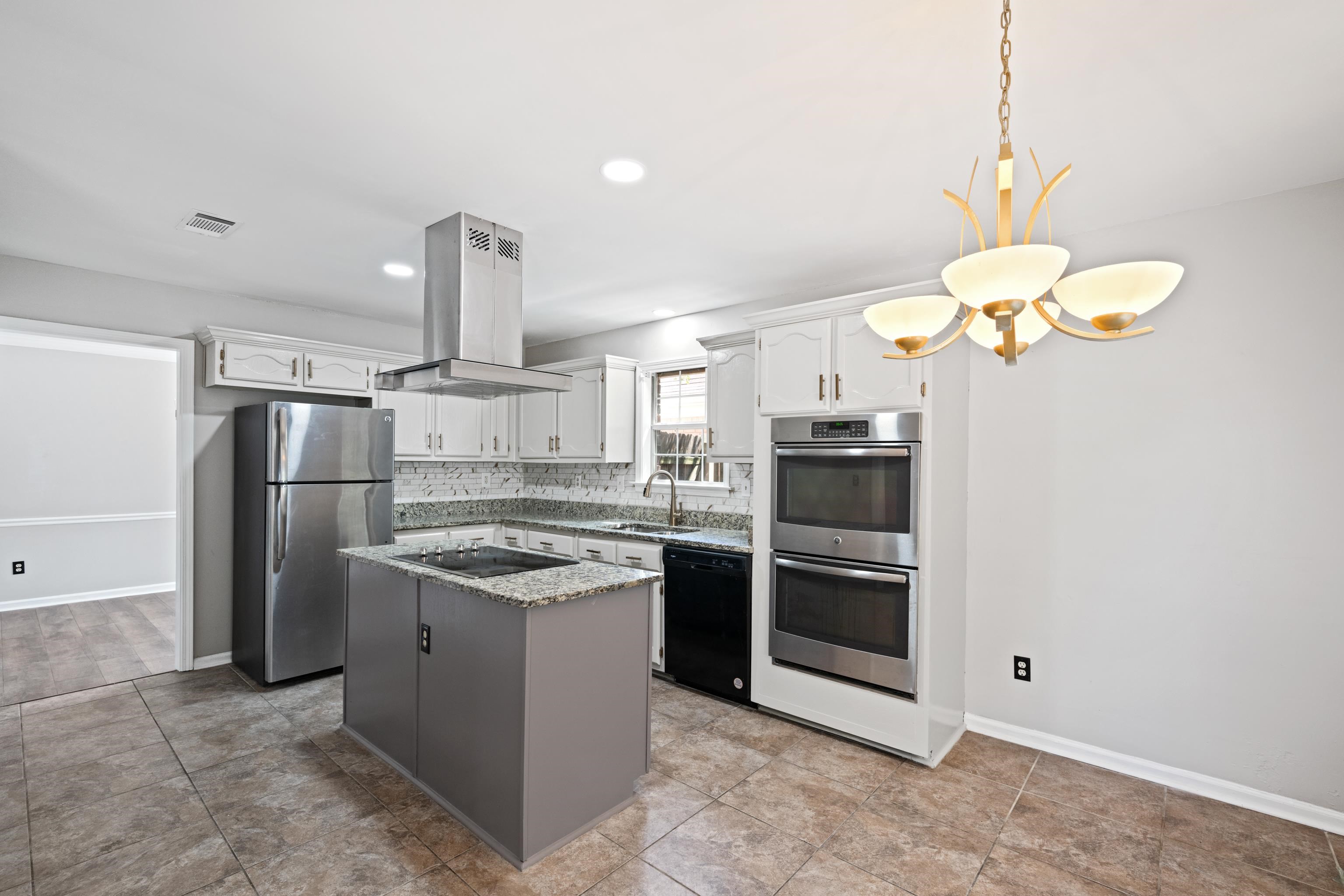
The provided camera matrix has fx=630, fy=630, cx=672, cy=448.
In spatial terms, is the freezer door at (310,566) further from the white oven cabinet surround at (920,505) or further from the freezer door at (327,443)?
the white oven cabinet surround at (920,505)

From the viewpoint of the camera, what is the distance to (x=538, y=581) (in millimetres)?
2410

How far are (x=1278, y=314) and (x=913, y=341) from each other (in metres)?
2.11

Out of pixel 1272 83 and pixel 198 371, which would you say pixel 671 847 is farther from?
pixel 198 371

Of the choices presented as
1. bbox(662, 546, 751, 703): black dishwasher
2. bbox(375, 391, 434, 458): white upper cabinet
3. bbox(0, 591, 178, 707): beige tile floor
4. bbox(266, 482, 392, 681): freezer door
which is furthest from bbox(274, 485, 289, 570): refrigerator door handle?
bbox(662, 546, 751, 703): black dishwasher

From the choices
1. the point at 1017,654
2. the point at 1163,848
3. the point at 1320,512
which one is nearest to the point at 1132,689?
the point at 1017,654

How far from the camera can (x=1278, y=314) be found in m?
2.52

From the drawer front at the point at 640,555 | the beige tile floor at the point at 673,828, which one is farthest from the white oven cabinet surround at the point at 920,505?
the drawer front at the point at 640,555

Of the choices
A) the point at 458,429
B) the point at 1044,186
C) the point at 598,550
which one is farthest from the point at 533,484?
the point at 1044,186

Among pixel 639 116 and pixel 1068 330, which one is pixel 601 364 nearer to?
pixel 639 116

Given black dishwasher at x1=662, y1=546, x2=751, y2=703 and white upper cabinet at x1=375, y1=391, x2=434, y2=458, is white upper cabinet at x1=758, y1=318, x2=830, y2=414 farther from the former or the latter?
white upper cabinet at x1=375, y1=391, x2=434, y2=458

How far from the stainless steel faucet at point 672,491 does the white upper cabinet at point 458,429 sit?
5.25 feet

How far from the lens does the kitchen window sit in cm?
464

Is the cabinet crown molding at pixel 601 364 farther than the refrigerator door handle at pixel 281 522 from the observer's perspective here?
Yes

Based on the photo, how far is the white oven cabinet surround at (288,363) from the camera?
4.05 metres
